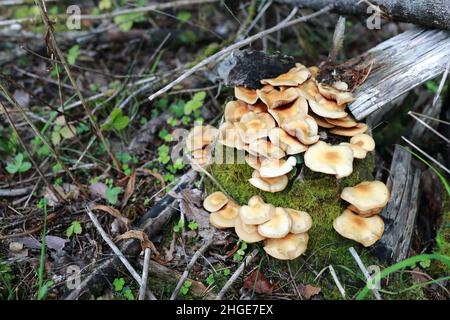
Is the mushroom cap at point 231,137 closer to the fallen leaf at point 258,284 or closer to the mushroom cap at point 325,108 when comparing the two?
the mushroom cap at point 325,108

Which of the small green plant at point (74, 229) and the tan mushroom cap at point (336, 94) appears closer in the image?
the tan mushroom cap at point (336, 94)

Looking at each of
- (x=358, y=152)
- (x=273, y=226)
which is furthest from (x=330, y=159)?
(x=273, y=226)

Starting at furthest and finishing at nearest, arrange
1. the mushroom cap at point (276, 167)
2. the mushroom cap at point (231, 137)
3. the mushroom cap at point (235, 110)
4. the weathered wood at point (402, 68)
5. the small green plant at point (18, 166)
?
the small green plant at point (18, 166) < the mushroom cap at point (235, 110) < the weathered wood at point (402, 68) < the mushroom cap at point (231, 137) < the mushroom cap at point (276, 167)

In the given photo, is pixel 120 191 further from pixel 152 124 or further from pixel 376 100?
pixel 376 100

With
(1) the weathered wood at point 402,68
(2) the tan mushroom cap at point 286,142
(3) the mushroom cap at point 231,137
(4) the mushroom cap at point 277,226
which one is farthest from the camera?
(1) the weathered wood at point 402,68

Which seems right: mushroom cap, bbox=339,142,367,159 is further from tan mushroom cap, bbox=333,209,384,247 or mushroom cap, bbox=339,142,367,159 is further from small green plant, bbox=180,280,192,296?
small green plant, bbox=180,280,192,296

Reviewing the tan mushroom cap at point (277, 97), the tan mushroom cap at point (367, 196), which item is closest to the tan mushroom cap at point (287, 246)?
the tan mushroom cap at point (367, 196)

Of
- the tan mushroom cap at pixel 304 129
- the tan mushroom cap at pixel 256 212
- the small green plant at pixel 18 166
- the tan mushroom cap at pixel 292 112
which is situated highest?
the tan mushroom cap at pixel 292 112

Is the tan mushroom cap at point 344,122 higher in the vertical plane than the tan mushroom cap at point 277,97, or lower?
lower
